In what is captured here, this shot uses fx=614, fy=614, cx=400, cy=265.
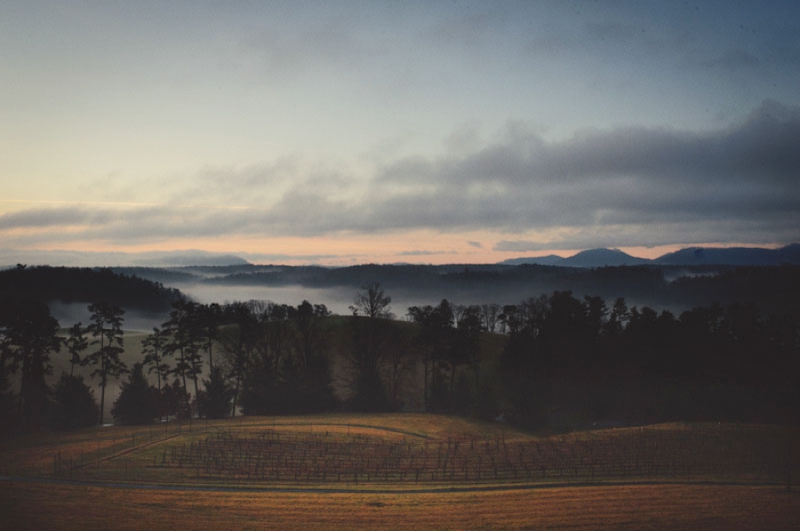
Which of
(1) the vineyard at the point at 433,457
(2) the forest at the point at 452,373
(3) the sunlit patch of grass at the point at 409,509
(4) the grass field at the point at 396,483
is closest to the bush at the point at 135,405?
(2) the forest at the point at 452,373

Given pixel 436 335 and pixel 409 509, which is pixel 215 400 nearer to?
pixel 436 335

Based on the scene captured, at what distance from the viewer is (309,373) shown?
92688 millimetres

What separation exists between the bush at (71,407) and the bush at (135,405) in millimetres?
3506

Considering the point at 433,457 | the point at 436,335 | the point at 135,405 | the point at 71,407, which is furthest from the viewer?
the point at 436,335

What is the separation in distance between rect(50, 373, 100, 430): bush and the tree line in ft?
0.51

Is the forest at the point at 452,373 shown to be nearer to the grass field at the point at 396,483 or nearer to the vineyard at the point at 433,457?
the grass field at the point at 396,483

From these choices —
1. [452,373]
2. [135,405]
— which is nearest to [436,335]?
[452,373]

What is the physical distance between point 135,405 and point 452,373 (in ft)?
150

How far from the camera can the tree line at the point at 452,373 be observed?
79125 mm

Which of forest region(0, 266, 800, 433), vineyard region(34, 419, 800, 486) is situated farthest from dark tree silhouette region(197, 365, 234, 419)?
vineyard region(34, 419, 800, 486)

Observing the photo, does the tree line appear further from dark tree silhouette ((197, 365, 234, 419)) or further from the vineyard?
the vineyard

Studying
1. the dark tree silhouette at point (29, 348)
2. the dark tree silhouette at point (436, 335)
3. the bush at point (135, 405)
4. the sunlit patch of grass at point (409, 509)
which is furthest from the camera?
the dark tree silhouette at point (436, 335)

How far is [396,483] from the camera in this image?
49.6 m

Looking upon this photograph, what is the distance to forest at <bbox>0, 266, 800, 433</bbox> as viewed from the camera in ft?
260
